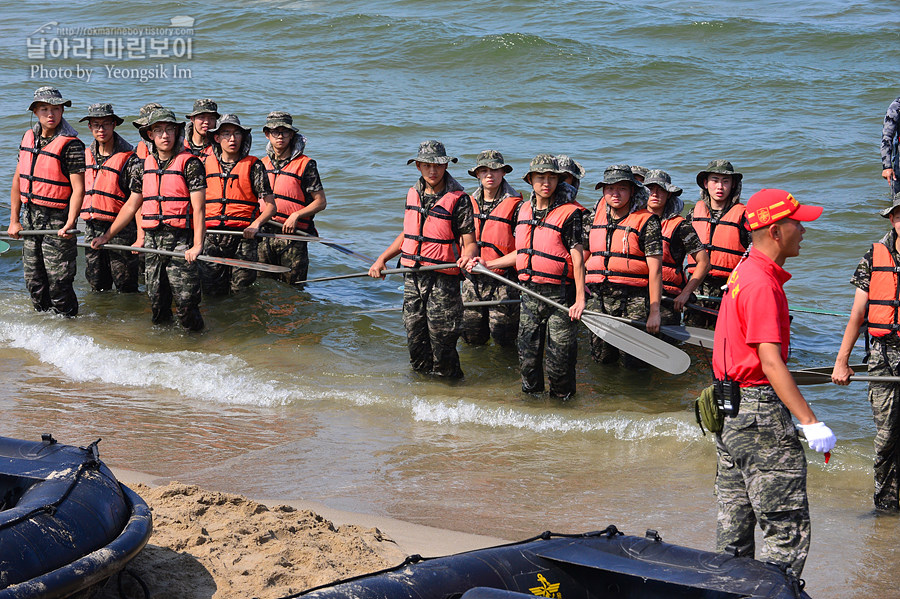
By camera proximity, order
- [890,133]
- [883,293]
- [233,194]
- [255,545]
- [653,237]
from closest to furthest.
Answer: [255,545] < [883,293] < [653,237] < [890,133] < [233,194]

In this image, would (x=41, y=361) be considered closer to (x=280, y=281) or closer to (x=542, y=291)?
(x=280, y=281)

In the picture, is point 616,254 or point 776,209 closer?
point 776,209

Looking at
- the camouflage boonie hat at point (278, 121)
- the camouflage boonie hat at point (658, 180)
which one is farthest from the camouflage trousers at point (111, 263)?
the camouflage boonie hat at point (658, 180)

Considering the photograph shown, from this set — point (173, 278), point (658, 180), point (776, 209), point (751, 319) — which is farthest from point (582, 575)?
point (173, 278)

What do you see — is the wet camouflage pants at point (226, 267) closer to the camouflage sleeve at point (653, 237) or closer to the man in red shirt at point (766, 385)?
the camouflage sleeve at point (653, 237)

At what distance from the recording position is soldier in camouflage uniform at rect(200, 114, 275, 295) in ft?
35.0

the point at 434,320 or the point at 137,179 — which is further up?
the point at 137,179

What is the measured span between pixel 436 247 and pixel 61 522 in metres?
5.13

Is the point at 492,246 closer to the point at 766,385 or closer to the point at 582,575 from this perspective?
the point at 766,385

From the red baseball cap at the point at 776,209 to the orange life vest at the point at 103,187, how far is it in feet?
25.9

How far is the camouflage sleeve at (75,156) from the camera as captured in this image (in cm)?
1039

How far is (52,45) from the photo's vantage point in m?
29.6

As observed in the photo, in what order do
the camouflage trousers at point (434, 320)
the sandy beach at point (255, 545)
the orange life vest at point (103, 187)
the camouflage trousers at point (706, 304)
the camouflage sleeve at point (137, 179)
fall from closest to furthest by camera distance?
the sandy beach at point (255, 545), the camouflage trousers at point (434, 320), the camouflage trousers at point (706, 304), the camouflage sleeve at point (137, 179), the orange life vest at point (103, 187)

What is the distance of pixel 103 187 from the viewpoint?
423 inches
